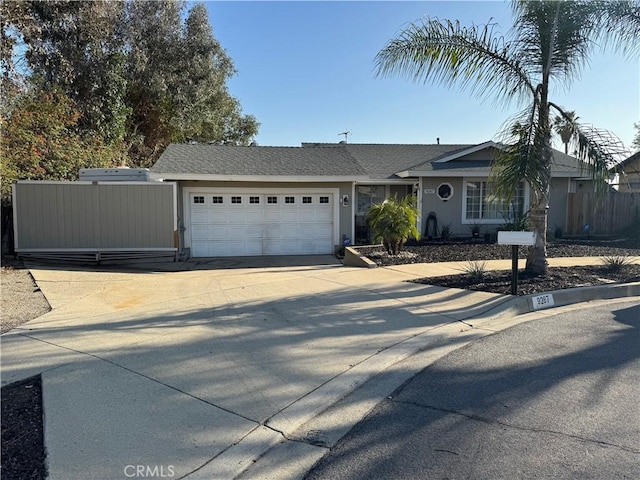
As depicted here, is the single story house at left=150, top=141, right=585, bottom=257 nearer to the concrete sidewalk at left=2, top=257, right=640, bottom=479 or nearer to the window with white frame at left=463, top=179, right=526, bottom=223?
the window with white frame at left=463, top=179, right=526, bottom=223

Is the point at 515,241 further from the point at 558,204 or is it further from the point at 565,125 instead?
the point at 558,204

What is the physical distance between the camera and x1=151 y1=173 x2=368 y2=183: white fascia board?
44.0 ft

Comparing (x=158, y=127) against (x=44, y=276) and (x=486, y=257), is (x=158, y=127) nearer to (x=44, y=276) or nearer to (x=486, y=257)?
(x=44, y=276)

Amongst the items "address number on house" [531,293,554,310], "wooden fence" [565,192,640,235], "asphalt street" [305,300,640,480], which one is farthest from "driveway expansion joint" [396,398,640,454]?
"wooden fence" [565,192,640,235]

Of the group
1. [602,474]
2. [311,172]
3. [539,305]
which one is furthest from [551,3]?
[602,474]

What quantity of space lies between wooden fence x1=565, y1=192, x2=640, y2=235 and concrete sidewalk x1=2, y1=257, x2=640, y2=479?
995 cm

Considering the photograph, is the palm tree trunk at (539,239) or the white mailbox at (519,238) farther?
the palm tree trunk at (539,239)

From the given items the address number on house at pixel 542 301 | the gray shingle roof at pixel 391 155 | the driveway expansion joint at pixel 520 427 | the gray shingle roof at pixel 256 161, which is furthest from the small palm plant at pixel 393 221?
the driveway expansion joint at pixel 520 427

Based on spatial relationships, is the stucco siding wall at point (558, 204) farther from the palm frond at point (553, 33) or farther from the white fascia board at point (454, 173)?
the palm frond at point (553, 33)

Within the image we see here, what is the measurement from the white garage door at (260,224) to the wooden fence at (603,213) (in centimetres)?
1006

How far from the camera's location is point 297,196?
48.2 ft

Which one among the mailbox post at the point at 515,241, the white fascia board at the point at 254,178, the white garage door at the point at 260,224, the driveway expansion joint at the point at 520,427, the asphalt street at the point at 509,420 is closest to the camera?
the asphalt street at the point at 509,420

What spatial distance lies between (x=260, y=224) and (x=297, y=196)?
157 centimetres

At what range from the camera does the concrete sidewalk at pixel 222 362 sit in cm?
306
